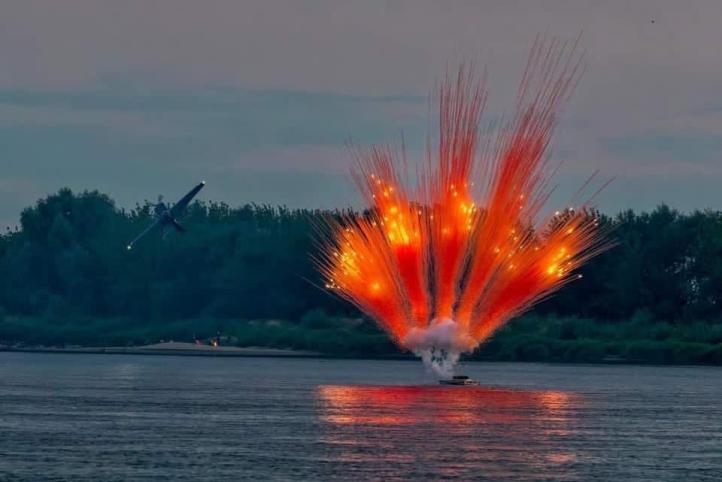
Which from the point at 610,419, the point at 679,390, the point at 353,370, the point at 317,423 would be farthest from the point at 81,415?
the point at 353,370

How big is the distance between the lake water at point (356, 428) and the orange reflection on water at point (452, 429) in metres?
0.10

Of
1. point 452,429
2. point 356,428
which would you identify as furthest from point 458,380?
point 356,428

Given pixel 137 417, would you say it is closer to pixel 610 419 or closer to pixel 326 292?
pixel 610 419

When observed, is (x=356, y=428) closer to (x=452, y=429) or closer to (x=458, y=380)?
(x=452, y=429)

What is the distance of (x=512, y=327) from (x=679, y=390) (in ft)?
181

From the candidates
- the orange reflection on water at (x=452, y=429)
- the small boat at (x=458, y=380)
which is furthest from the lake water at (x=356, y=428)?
the small boat at (x=458, y=380)

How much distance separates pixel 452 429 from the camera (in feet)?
313

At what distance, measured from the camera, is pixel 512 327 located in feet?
627

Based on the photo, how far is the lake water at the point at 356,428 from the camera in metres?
77.1

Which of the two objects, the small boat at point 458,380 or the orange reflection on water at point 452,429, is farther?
the small boat at point 458,380

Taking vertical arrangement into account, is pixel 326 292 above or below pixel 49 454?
above

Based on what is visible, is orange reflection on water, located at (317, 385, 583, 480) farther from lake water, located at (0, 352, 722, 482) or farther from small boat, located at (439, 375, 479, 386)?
small boat, located at (439, 375, 479, 386)

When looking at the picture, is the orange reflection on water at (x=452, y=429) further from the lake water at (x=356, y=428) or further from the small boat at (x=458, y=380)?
the small boat at (x=458, y=380)

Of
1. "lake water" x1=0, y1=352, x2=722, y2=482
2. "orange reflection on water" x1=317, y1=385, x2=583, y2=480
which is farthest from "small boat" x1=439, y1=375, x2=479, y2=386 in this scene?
"lake water" x1=0, y1=352, x2=722, y2=482
